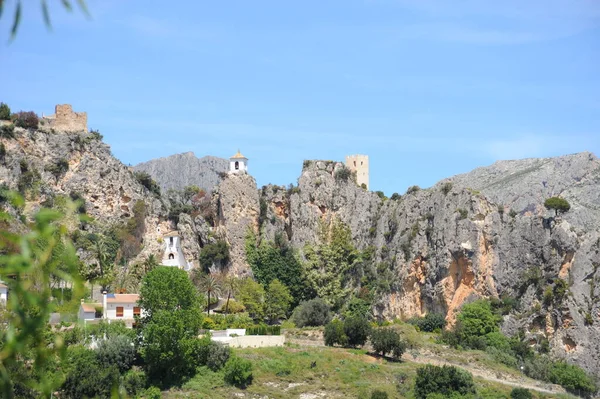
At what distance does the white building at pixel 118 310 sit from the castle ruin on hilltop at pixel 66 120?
20779 millimetres

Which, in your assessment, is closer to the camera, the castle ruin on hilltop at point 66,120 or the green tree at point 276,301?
the green tree at point 276,301

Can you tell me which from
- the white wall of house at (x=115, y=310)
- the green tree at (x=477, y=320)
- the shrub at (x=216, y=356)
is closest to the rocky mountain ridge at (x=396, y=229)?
the green tree at (x=477, y=320)

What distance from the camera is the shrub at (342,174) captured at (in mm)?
79312

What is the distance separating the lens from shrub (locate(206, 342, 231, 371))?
53375mm

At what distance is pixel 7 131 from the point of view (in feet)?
234

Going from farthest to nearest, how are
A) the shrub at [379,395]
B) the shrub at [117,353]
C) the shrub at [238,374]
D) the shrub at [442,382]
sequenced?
the shrub at [238,374]
the shrub at [117,353]
the shrub at [442,382]
the shrub at [379,395]

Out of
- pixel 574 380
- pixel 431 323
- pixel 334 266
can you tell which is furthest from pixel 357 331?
pixel 574 380

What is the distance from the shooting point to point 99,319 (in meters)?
58.4

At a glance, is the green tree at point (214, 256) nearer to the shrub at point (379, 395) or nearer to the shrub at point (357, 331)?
the shrub at point (357, 331)

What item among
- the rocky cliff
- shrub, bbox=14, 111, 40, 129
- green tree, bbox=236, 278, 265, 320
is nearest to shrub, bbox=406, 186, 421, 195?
the rocky cliff

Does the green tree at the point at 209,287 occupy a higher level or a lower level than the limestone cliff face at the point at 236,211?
lower

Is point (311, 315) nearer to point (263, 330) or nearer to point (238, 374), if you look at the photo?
point (263, 330)

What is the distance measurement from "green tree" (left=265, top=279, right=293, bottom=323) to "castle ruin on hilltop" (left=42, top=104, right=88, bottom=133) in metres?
21.4

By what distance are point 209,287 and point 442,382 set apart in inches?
812
